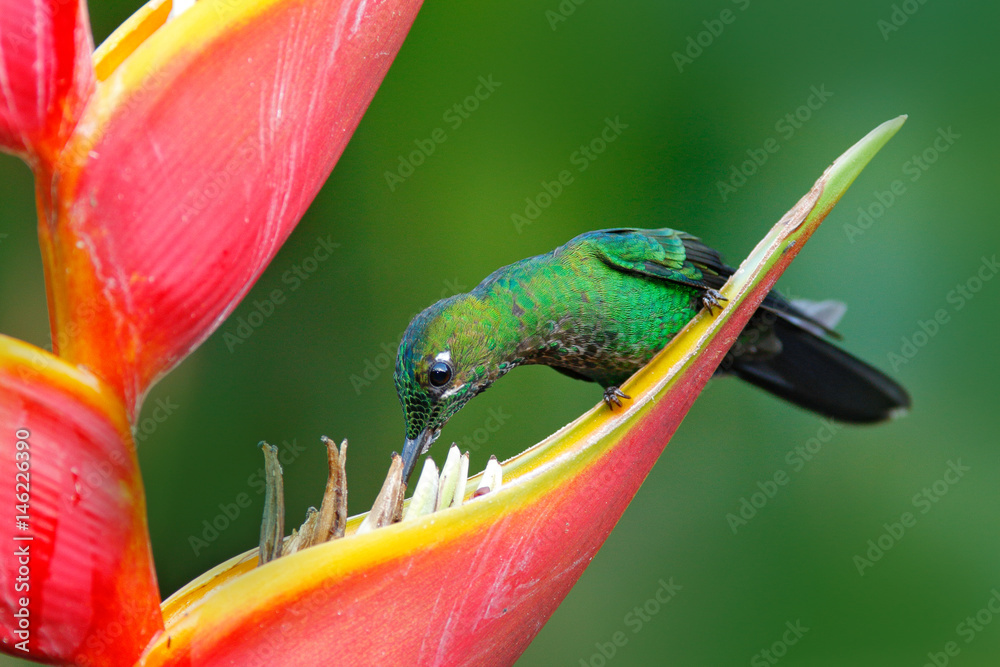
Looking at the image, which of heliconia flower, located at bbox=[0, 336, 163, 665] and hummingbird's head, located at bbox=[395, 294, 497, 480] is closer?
heliconia flower, located at bbox=[0, 336, 163, 665]

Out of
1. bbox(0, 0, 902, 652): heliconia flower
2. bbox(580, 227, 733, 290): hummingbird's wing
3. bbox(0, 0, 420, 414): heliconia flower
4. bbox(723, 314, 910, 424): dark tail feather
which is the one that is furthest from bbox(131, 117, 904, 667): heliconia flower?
bbox(723, 314, 910, 424): dark tail feather

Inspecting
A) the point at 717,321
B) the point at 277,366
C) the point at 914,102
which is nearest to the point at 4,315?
the point at 277,366

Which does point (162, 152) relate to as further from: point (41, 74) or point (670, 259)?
point (670, 259)

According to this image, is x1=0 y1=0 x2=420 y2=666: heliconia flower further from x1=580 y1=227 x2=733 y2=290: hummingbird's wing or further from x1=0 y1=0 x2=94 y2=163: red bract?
x1=580 y1=227 x2=733 y2=290: hummingbird's wing

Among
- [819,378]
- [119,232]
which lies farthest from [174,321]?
[819,378]

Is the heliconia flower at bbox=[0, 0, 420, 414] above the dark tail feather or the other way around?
the other way around

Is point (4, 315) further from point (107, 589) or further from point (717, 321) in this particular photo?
point (717, 321)
